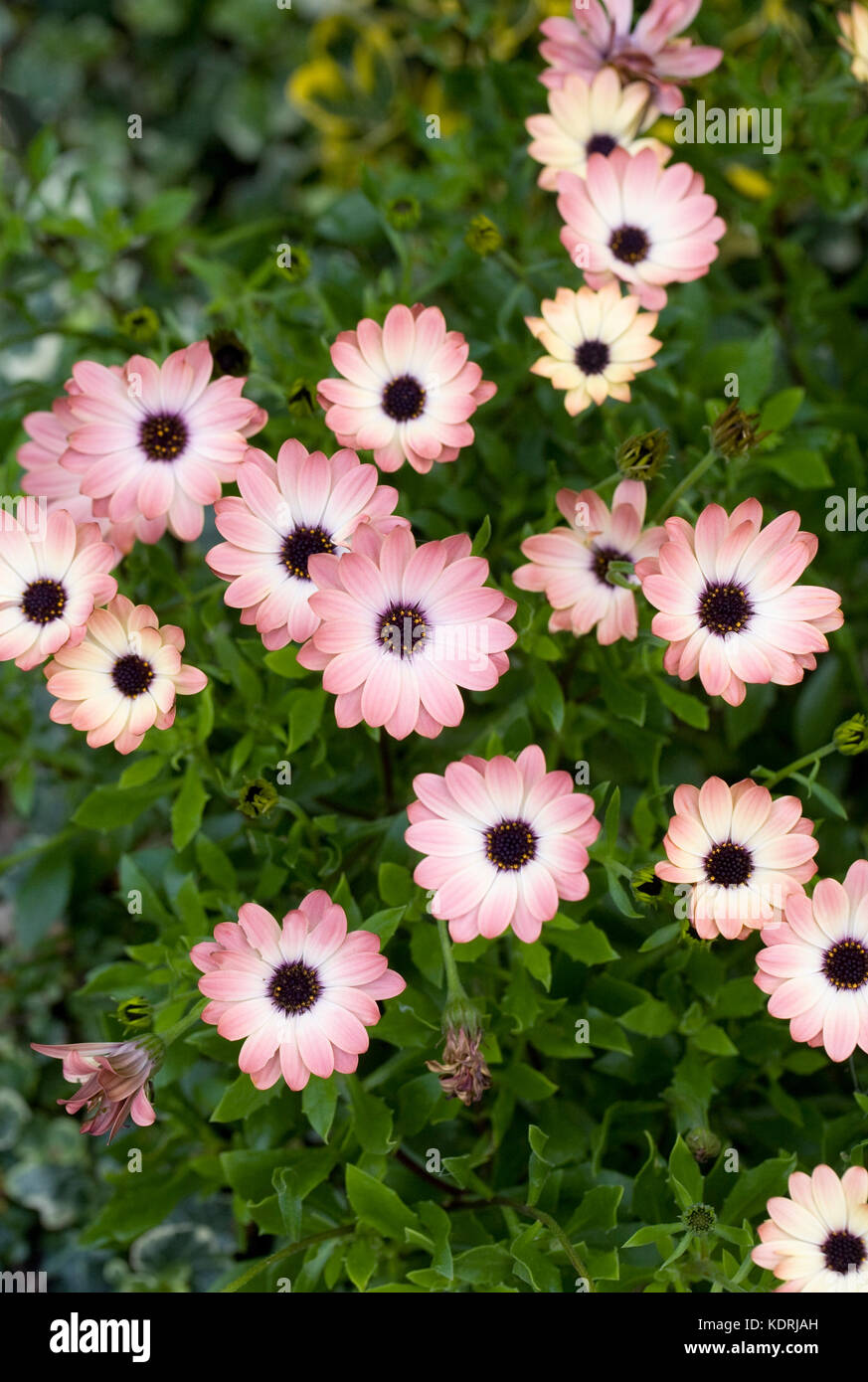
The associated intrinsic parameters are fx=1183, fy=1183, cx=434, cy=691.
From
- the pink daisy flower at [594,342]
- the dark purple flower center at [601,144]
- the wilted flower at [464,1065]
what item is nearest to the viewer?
the wilted flower at [464,1065]

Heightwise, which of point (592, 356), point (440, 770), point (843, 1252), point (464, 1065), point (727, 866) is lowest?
point (843, 1252)

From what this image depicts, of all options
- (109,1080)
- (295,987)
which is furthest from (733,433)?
(109,1080)

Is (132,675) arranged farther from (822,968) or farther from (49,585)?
(822,968)

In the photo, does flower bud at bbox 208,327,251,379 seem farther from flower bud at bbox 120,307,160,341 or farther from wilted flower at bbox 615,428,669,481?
wilted flower at bbox 615,428,669,481

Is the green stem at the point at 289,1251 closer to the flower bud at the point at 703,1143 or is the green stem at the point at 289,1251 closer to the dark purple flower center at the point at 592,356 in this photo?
the flower bud at the point at 703,1143

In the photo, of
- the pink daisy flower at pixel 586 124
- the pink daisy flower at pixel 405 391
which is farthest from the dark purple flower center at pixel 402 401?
the pink daisy flower at pixel 586 124

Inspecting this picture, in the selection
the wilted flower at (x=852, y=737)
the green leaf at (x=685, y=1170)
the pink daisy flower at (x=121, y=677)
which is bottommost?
the green leaf at (x=685, y=1170)
